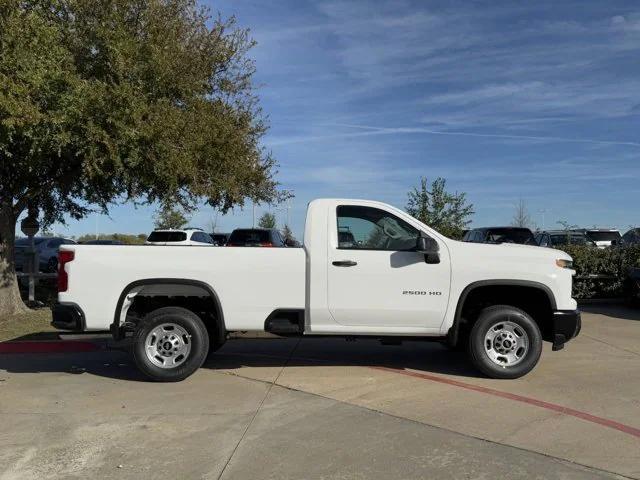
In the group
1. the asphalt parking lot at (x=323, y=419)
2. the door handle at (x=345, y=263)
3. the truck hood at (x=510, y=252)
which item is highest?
the truck hood at (x=510, y=252)

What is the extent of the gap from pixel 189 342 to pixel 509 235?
456 inches

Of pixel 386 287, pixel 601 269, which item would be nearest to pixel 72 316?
pixel 386 287

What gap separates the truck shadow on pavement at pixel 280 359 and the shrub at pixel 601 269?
6707 millimetres

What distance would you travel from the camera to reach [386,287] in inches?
272

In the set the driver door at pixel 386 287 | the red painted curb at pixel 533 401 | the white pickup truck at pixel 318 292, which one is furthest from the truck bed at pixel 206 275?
the red painted curb at pixel 533 401

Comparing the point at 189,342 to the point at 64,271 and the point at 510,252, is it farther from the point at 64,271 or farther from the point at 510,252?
the point at 510,252

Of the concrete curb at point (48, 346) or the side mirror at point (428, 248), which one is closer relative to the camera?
the side mirror at point (428, 248)

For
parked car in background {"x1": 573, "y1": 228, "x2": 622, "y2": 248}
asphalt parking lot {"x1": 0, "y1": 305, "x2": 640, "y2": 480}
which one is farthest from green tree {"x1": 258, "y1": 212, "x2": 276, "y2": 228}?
asphalt parking lot {"x1": 0, "y1": 305, "x2": 640, "y2": 480}

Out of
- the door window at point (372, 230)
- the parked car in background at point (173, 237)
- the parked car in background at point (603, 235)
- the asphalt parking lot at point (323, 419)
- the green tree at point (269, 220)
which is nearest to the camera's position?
the asphalt parking lot at point (323, 419)

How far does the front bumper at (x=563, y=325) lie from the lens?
6.97 metres

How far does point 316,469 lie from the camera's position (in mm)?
4453

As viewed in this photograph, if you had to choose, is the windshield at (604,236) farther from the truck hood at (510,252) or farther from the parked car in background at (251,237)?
the truck hood at (510,252)

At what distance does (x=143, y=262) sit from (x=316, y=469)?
3375 millimetres

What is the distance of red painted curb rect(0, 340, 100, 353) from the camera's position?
905 cm
